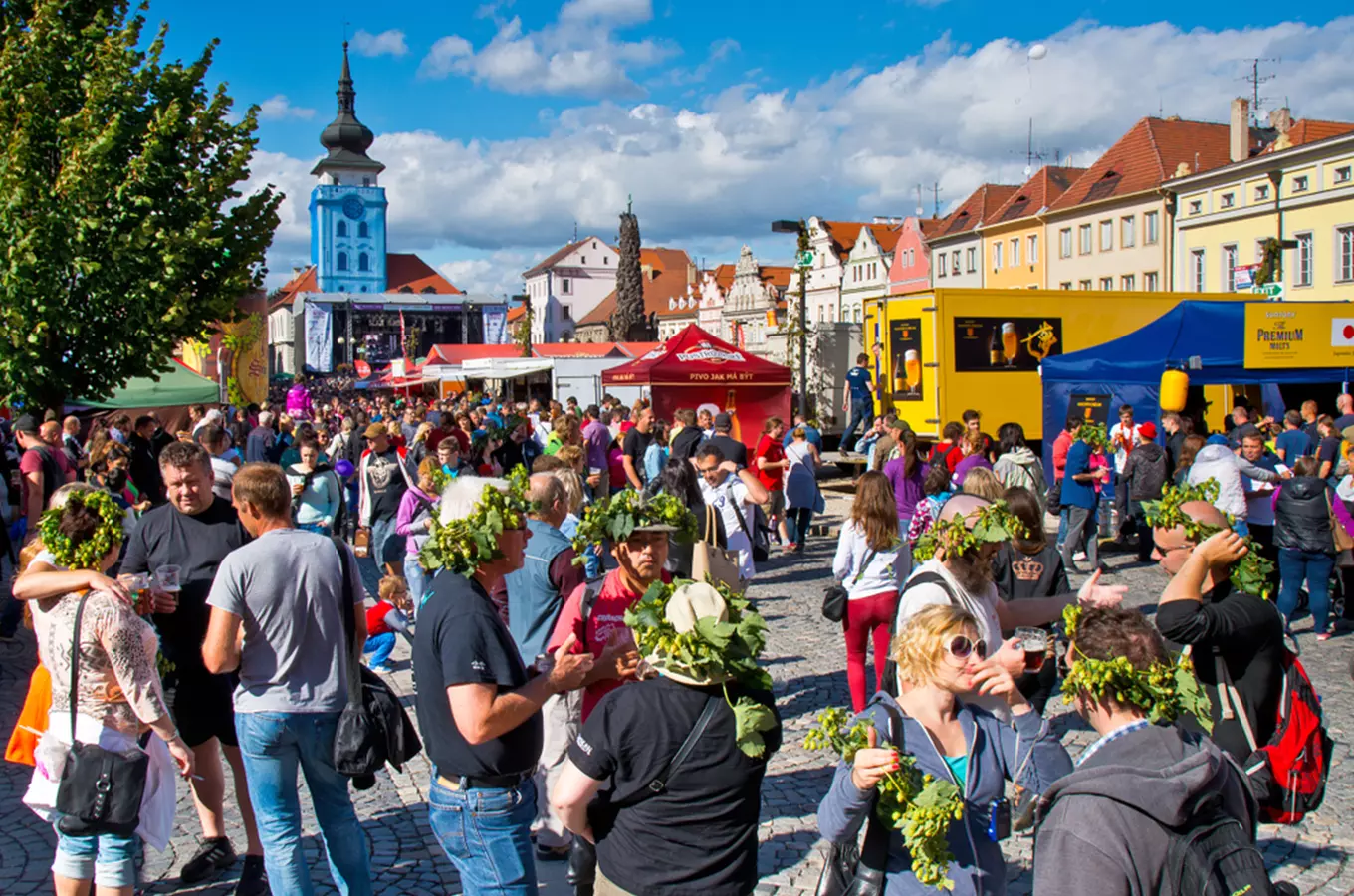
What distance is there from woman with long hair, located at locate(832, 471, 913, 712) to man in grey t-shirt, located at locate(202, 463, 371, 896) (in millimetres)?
3053

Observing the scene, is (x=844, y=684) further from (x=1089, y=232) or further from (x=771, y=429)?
(x=1089, y=232)

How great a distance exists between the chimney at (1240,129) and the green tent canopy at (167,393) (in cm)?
4142

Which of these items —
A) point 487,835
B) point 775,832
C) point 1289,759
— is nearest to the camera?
point 487,835

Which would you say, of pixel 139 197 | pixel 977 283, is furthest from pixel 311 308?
pixel 139 197

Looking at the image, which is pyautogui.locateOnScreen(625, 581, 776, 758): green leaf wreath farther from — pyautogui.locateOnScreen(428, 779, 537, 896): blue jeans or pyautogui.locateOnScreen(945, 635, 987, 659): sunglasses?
pyautogui.locateOnScreen(428, 779, 537, 896): blue jeans

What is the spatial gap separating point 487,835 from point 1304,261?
4080 centimetres

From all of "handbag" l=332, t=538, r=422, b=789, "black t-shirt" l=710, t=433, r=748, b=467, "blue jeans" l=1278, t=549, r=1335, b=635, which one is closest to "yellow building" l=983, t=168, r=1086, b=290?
"black t-shirt" l=710, t=433, r=748, b=467

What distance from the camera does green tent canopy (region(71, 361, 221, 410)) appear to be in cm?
1858

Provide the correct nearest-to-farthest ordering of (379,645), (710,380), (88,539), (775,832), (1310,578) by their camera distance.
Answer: (88,539) → (775,832) → (379,645) → (1310,578) → (710,380)

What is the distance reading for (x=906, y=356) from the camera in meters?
17.9

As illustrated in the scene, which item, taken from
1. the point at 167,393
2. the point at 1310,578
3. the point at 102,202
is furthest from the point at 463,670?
the point at 167,393

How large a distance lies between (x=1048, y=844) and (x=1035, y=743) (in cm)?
73

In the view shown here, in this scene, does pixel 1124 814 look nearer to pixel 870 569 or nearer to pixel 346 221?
pixel 870 569

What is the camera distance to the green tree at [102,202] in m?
12.5
